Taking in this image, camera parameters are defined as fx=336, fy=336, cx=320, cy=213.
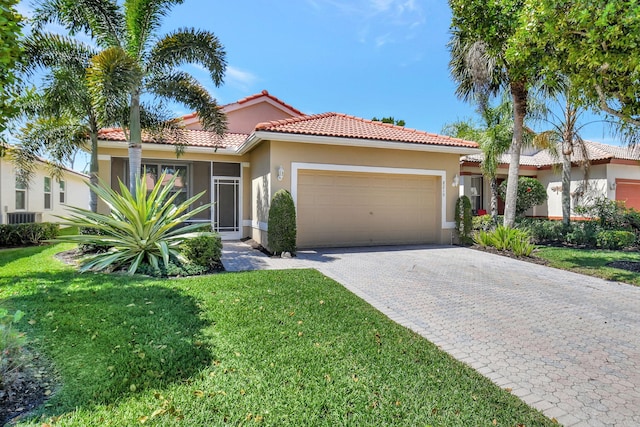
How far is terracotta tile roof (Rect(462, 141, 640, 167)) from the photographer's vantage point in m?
17.3

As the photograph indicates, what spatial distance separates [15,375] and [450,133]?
29.5 m

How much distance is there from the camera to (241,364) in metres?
3.76

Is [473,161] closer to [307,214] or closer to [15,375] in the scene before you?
[307,214]

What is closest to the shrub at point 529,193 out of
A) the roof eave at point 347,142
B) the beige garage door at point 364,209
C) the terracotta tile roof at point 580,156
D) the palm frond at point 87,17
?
the terracotta tile roof at point 580,156

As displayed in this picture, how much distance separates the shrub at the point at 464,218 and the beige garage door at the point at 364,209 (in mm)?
853

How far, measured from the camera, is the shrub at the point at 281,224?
1048 cm

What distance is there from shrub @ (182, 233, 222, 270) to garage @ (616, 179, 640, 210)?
2109 cm

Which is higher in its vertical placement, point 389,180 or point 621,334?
point 389,180

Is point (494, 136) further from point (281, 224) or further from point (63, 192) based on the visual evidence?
point (63, 192)

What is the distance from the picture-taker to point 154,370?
11.8ft

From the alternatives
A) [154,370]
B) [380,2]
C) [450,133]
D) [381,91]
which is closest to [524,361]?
[154,370]

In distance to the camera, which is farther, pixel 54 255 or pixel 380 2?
pixel 380 2

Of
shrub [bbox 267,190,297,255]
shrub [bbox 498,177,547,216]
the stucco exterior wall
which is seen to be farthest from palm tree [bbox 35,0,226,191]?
shrub [bbox 498,177,547,216]

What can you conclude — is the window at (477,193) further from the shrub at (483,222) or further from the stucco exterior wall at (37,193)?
the stucco exterior wall at (37,193)
